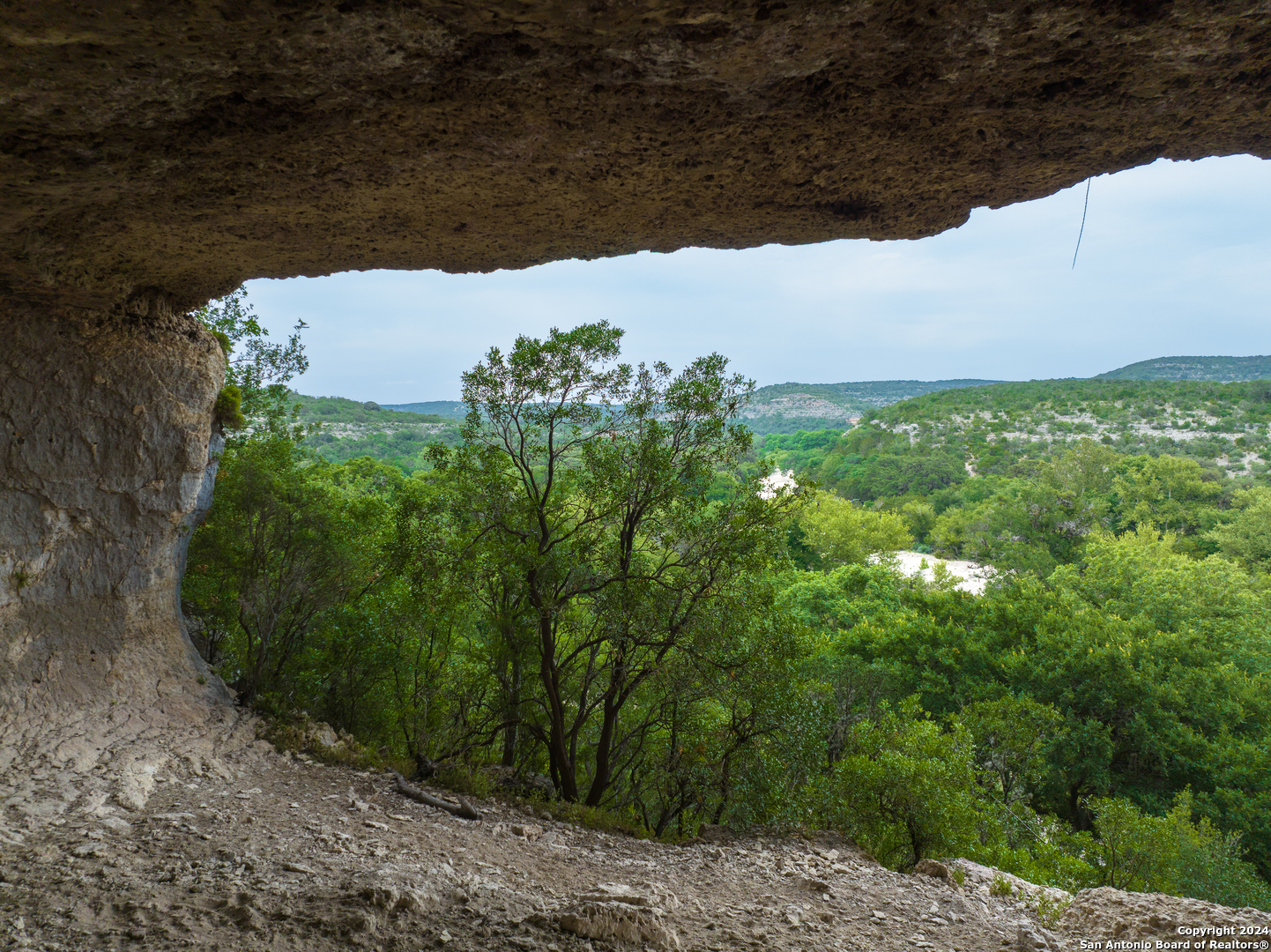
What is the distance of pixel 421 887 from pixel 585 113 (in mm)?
5032

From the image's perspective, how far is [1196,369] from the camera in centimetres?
9044

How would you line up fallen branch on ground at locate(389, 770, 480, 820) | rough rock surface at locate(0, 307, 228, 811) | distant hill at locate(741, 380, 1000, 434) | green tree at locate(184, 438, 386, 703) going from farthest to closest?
distant hill at locate(741, 380, 1000, 434) < green tree at locate(184, 438, 386, 703) < fallen branch on ground at locate(389, 770, 480, 820) < rough rock surface at locate(0, 307, 228, 811)

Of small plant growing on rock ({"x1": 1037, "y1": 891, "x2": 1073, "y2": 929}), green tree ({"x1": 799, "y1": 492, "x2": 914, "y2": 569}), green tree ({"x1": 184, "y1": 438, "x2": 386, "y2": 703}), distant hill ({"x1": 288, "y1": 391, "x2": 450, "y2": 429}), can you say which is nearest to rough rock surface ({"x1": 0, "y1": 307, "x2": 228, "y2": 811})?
green tree ({"x1": 184, "y1": 438, "x2": 386, "y2": 703})

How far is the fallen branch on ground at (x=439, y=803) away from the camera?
6.90 m

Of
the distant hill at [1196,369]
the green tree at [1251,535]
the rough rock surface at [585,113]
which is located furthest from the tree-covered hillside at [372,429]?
the distant hill at [1196,369]

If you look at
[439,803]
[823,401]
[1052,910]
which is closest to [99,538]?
[439,803]

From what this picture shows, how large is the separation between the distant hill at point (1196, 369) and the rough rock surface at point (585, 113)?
9579 centimetres

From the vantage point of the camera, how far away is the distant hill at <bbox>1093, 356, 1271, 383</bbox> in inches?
3268

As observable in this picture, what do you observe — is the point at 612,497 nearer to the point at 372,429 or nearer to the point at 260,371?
the point at 260,371

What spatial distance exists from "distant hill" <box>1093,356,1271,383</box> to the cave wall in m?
95.8

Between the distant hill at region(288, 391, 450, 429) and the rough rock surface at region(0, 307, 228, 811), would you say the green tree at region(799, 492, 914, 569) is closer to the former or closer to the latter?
the distant hill at region(288, 391, 450, 429)

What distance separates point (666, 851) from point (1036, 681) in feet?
45.3

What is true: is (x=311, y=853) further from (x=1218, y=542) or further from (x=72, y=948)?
(x=1218, y=542)

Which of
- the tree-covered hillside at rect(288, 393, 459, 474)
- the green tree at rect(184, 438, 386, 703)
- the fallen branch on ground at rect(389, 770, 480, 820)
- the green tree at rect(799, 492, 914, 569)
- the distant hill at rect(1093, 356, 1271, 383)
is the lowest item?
the green tree at rect(799, 492, 914, 569)
